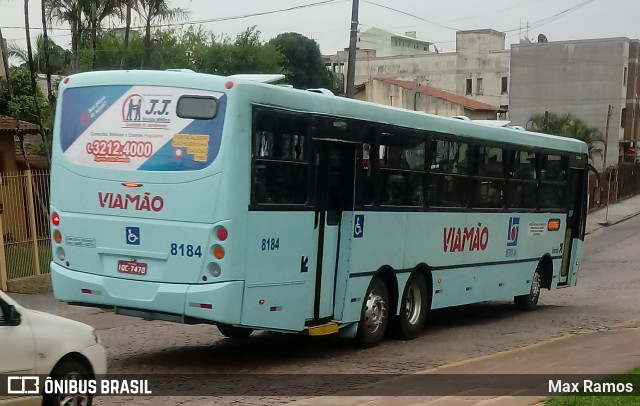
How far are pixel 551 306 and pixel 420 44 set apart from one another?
90.8m

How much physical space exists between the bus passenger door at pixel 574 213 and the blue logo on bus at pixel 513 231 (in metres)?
2.71

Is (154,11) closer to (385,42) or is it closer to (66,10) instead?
(66,10)

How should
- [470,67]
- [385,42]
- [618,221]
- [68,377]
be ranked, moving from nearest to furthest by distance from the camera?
[68,377] → [618,221] → [470,67] → [385,42]

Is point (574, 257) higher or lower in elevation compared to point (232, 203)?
lower

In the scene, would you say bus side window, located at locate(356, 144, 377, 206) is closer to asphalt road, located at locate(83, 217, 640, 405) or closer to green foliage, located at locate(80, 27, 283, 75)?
asphalt road, located at locate(83, 217, 640, 405)

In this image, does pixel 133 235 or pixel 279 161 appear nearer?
pixel 133 235

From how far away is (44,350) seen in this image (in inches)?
277

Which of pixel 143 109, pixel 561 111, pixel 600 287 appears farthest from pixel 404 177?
pixel 561 111

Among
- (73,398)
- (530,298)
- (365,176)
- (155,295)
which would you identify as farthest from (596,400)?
(530,298)

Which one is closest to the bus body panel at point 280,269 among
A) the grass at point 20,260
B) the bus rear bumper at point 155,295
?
the bus rear bumper at point 155,295

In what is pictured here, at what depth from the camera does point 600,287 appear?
74.2ft

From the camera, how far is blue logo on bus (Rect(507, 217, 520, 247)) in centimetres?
1597

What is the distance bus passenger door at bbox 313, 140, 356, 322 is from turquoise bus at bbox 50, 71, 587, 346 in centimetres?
2

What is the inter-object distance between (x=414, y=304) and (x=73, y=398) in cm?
682
